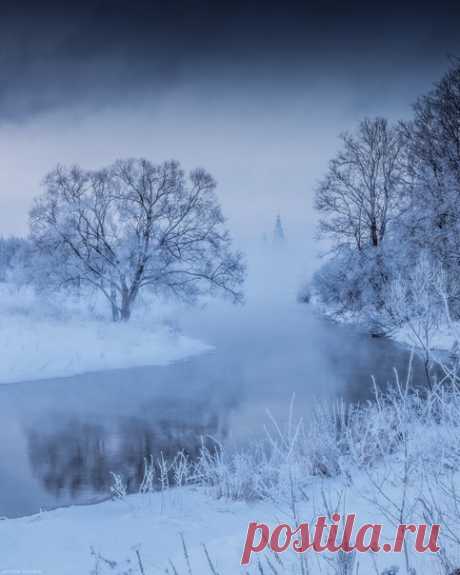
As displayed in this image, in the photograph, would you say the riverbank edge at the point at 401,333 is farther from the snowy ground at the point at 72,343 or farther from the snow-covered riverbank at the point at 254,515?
the snowy ground at the point at 72,343

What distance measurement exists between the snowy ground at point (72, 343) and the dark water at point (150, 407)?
0.69 metres

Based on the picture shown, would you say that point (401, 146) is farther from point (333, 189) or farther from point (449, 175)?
point (449, 175)

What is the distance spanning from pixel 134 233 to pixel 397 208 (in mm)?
10627

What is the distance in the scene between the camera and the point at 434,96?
1466 centimetres

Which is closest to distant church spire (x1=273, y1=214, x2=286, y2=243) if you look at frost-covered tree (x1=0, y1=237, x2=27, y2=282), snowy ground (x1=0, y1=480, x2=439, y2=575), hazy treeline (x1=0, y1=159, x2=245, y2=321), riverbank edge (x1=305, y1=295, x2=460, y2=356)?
frost-covered tree (x1=0, y1=237, x2=27, y2=282)

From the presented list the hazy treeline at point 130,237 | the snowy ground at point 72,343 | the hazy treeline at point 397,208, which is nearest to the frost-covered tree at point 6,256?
the hazy treeline at point 130,237

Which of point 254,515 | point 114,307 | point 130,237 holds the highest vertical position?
point 130,237

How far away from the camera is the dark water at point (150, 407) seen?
650 centimetres

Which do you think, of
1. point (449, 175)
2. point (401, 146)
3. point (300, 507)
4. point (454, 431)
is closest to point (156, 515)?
point (300, 507)

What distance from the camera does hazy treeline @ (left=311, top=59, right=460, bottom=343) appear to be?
11836mm

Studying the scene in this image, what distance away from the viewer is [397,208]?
55.5 feet

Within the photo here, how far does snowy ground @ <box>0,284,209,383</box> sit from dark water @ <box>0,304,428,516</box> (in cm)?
69

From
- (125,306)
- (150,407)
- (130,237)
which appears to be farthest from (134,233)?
(150,407)

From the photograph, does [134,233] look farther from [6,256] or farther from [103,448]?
[6,256]
